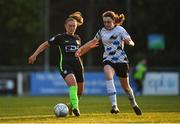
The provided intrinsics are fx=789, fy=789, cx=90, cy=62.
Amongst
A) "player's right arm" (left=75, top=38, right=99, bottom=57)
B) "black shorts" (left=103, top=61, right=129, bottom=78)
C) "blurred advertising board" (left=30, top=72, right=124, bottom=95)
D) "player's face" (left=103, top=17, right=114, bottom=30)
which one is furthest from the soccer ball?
"blurred advertising board" (left=30, top=72, right=124, bottom=95)

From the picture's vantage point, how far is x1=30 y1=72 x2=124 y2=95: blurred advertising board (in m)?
39.7

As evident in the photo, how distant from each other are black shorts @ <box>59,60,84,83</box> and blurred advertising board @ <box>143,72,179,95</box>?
22.5m

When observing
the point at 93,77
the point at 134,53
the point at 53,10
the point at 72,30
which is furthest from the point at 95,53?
the point at 72,30

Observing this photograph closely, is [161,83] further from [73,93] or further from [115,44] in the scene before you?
[73,93]

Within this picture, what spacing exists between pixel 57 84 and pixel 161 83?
5.31 metres

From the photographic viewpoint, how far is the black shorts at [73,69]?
17188 millimetres

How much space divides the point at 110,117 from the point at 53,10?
45509 mm

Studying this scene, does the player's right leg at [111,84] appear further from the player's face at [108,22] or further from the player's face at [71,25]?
the player's face at [71,25]

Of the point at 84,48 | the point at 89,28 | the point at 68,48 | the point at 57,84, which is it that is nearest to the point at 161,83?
the point at 57,84

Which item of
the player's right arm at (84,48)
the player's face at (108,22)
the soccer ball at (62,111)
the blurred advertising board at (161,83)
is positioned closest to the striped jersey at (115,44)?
the player's face at (108,22)

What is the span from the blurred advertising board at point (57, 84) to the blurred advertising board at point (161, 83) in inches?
63.8

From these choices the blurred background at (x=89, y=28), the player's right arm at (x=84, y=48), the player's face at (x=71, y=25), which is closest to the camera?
the player's right arm at (x=84, y=48)

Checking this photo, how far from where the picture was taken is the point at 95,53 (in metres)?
55.0

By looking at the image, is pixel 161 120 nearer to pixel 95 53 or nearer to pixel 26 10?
pixel 95 53
